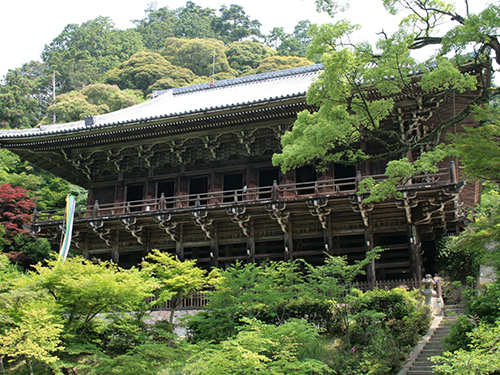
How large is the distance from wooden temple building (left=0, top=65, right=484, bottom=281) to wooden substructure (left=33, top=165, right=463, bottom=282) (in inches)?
1.8

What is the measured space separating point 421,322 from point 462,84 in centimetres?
625

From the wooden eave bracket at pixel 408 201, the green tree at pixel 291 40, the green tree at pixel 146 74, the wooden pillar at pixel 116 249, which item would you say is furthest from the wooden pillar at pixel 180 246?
the green tree at pixel 291 40

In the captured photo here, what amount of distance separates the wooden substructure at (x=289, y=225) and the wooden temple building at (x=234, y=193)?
0.04 m

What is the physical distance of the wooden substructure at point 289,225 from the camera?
18.5 meters

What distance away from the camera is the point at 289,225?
20.1 meters

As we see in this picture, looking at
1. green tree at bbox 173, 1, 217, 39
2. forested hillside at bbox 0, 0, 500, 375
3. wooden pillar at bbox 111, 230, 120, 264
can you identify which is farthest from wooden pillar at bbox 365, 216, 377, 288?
green tree at bbox 173, 1, 217, 39

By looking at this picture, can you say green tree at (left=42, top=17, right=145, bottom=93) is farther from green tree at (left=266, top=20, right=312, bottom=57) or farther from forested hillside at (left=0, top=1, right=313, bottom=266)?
green tree at (left=266, top=20, right=312, bottom=57)

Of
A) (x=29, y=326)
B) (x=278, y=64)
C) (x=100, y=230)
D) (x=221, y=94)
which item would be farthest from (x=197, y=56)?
(x=29, y=326)

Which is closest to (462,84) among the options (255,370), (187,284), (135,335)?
(255,370)

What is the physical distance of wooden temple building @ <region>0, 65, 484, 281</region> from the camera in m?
19.0

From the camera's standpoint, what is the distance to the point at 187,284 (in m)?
15.7

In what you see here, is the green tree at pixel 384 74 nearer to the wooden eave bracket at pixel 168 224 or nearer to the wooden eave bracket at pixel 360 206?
the wooden eave bracket at pixel 360 206

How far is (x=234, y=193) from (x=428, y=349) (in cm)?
1093

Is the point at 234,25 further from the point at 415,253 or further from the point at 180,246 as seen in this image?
the point at 415,253
